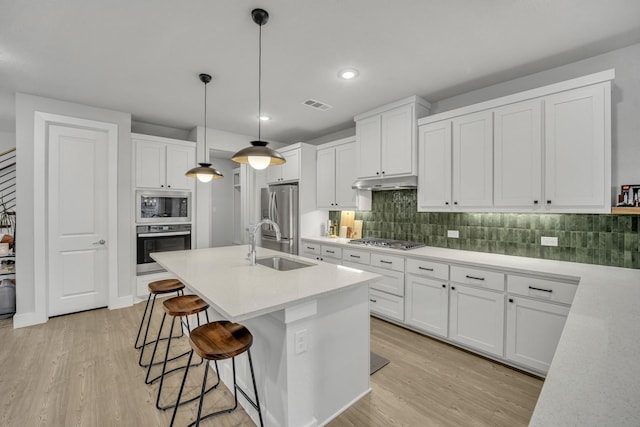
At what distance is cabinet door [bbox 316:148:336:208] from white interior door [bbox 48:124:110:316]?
298cm

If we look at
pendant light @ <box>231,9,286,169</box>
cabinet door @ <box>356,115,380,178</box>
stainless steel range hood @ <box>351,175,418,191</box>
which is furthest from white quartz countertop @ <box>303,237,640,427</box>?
cabinet door @ <box>356,115,380,178</box>

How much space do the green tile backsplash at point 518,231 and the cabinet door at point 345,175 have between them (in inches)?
15.7

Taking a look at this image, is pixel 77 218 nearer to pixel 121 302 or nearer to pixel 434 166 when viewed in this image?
pixel 121 302

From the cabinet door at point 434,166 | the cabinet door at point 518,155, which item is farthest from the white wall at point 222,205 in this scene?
the cabinet door at point 518,155

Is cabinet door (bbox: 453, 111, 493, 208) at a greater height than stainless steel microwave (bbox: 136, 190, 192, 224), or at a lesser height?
greater

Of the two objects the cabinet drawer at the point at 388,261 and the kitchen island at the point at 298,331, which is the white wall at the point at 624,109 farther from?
the kitchen island at the point at 298,331

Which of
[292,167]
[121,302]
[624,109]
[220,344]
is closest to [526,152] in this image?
[624,109]

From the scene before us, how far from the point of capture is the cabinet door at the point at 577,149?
2.15 meters

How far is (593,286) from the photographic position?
1.75 meters

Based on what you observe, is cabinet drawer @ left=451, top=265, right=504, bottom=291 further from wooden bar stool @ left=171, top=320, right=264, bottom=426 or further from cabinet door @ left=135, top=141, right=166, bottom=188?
cabinet door @ left=135, top=141, right=166, bottom=188

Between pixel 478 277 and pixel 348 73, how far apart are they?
2.26 metres

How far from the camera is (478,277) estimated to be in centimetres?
251

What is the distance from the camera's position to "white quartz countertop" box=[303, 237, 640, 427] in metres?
0.64

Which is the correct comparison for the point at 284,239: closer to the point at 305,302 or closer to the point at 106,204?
the point at 106,204
